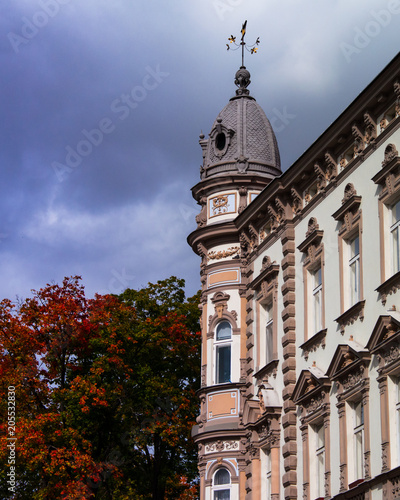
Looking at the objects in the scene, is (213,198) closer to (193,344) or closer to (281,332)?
(281,332)

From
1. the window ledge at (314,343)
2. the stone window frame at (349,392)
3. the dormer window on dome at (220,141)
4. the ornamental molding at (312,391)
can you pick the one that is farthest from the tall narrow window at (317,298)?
the dormer window on dome at (220,141)

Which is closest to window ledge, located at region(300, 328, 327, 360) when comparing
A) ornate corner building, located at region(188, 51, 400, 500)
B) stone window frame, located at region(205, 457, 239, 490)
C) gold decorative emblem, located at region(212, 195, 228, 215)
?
ornate corner building, located at region(188, 51, 400, 500)

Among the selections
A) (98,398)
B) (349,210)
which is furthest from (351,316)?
(98,398)

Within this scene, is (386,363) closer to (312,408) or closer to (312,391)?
(312,391)

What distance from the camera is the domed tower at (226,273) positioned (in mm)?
31500

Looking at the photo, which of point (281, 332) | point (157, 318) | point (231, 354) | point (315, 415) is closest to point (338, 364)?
point (315, 415)

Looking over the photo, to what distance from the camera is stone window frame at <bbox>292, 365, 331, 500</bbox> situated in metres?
24.3

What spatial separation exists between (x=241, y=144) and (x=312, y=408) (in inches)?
489

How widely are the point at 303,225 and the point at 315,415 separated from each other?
5810mm

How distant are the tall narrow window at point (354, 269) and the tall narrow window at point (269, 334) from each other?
5.39 meters

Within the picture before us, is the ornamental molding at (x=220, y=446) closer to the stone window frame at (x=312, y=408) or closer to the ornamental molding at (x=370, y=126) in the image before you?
the stone window frame at (x=312, y=408)

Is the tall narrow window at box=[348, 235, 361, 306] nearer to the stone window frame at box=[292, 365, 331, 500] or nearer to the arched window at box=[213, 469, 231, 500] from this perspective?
the stone window frame at box=[292, 365, 331, 500]

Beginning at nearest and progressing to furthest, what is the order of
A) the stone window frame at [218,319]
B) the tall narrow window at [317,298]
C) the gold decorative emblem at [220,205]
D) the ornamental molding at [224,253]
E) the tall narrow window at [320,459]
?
the tall narrow window at [320,459] < the tall narrow window at [317,298] < the stone window frame at [218,319] < the ornamental molding at [224,253] < the gold decorative emblem at [220,205]

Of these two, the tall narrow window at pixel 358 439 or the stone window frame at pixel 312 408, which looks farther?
the stone window frame at pixel 312 408
